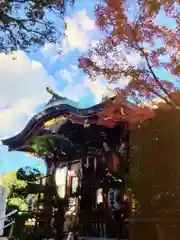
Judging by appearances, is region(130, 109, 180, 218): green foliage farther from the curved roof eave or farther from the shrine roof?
the curved roof eave

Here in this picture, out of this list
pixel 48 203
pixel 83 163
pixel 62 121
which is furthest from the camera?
pixel 83 163

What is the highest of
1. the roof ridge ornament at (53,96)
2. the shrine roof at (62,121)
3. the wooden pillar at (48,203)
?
the roof ridge ornament at (53,96)

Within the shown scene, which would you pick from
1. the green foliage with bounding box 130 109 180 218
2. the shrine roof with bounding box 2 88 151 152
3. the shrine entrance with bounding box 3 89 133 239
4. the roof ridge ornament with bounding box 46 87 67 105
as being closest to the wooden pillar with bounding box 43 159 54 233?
the shrine entrance with bounding box 3 89 133 239

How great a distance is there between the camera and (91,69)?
22.0 ft

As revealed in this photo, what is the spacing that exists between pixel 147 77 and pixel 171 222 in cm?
249

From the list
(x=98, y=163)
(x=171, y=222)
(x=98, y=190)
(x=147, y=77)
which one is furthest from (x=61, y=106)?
(x=171, y=222)

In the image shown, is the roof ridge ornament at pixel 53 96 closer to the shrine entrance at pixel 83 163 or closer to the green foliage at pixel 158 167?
the shrine entrance at pixel 83 163

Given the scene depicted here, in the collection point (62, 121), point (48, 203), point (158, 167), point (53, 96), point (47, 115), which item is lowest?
point (48, 203)

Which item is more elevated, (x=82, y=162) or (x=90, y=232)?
(x=82, y=162)

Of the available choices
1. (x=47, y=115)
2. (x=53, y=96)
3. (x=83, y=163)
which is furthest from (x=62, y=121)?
(x=83, y=163)

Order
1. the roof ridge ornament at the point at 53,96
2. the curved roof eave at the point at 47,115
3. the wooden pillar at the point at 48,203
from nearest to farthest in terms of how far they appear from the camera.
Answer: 1. the wooden pillar at the point at 48,203
2. the curved roof eave at the point at 47,115
3. the roof ridge ornament at the point at 53,96

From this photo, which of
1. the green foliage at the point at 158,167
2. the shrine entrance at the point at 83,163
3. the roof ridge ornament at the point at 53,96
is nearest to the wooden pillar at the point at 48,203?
the shrine entrance at the point at 83,163

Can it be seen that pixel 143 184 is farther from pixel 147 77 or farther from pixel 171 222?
pixel 147 77

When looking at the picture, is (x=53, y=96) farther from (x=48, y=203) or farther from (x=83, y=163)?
(x=48, y=203)
